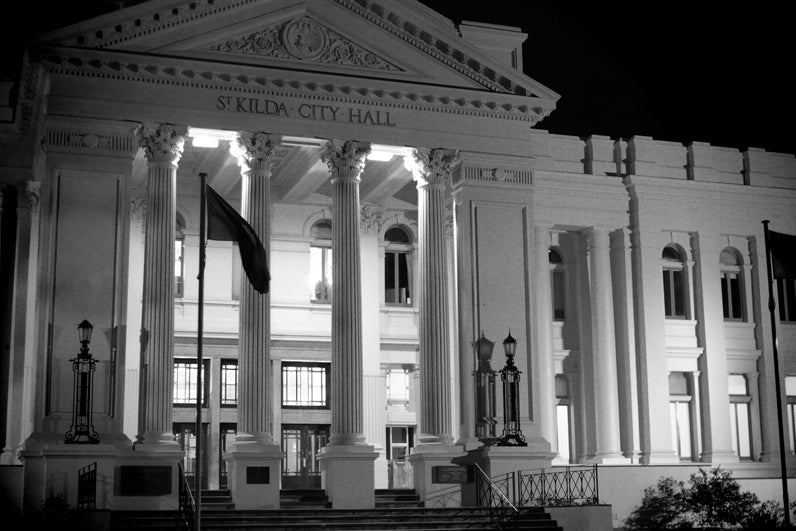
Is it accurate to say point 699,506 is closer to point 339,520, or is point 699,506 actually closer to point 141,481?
point 339,520

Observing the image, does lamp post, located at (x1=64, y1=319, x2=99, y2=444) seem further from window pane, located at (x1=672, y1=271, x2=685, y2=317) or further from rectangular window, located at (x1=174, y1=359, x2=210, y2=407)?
window pane, located at (x1=672, y1=271, x2=685, y2=317)

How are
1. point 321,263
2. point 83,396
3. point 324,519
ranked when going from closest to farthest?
1. point 324,519
2. point 83,396
3. point 321,263

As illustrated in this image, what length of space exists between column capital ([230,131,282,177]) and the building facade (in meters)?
0.08

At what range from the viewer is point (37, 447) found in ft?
98.1

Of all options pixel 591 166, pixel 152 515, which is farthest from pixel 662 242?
pixel 152 515

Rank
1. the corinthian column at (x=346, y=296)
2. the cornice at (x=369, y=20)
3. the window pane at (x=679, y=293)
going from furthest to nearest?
Answer: the window pane at (x=679, y=293) → the corinthian column at (x=346, y=296) → the cornice at (x=369, y=20)

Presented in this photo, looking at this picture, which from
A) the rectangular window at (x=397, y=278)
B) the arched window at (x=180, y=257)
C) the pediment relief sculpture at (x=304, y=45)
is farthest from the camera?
the rectangular window at (x=397, y=278)

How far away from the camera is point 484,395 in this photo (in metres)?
34.3

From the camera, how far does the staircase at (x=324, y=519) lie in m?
28.0

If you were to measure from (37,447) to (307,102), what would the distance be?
1202cm

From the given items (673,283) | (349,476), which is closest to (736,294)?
(673,283)

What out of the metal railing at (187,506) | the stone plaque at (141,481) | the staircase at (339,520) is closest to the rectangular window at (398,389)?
the staircase at (339,520)

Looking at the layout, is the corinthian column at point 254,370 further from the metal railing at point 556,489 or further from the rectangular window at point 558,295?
the rectangular window at point 558,295

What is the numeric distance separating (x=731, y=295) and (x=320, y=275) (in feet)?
48.7
